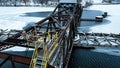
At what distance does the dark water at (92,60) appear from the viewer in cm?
2270

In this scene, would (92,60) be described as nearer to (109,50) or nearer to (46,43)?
(109,50)

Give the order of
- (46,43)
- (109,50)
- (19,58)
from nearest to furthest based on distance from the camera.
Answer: (19,58) < (46,43) < (109,50)

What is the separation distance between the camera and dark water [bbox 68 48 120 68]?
22703 millimetres

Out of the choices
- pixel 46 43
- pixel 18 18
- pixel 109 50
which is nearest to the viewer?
pixel 46 43

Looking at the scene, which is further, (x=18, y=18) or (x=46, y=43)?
(x=18, y=18)

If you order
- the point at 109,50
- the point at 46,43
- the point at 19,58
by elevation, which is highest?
the point at 46,43

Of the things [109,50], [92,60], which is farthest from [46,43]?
[109,50]

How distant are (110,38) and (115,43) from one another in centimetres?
274

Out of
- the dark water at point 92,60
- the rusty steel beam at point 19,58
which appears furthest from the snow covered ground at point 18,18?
the rusty steel beam at point 19,58

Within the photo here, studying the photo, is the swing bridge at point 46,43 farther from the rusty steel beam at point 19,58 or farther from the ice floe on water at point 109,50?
the ice floe on water at point 109,50

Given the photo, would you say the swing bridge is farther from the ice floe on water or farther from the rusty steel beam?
the ice floe on water

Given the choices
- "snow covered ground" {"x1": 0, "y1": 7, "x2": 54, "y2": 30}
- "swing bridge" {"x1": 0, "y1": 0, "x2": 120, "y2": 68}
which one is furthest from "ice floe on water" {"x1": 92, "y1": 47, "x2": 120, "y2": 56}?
"snow covered ground" {"x1": 0, "y1": 7, "x2": 54, "y2": 30}

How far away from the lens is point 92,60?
24.2m

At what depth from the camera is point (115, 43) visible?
3003 centimetres
